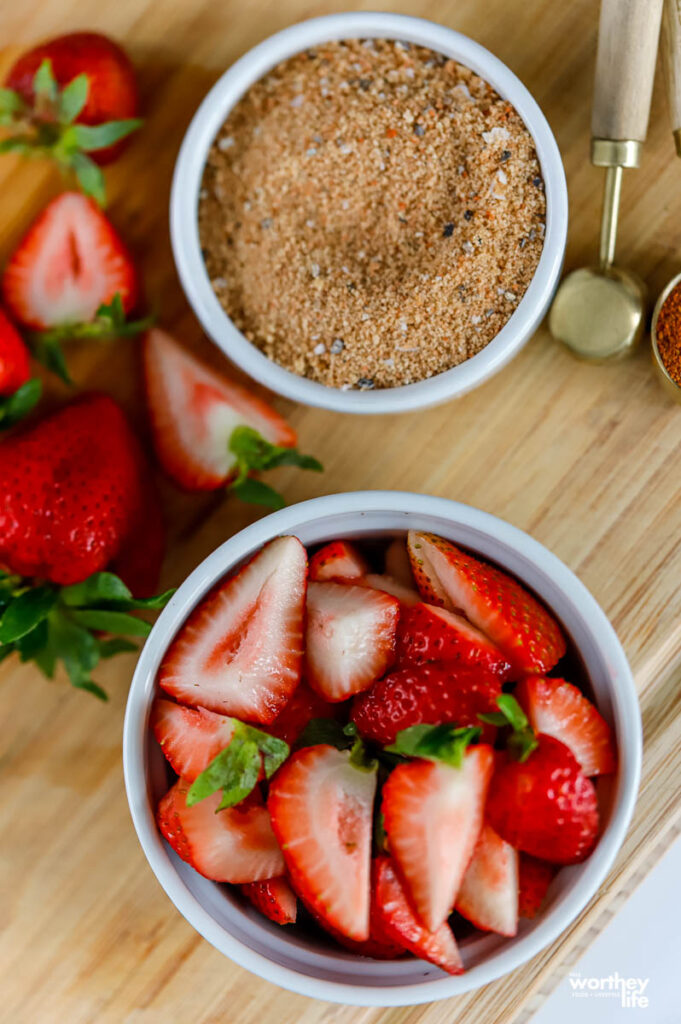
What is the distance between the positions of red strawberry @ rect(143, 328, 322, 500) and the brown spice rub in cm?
8

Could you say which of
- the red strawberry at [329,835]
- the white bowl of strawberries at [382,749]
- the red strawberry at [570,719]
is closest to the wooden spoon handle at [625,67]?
the white bowl of strawberries at [382,749]

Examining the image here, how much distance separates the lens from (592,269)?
99 centimetres

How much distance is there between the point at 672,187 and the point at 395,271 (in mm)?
296

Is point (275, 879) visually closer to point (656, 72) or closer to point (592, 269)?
point (592, 269)

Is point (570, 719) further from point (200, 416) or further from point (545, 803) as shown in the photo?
point (200, 416)

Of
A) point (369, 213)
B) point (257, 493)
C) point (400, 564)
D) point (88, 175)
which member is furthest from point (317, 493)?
point (88, 175)

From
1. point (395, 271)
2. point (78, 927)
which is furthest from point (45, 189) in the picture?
point (78, 927)

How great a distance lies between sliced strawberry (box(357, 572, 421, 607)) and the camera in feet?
2.87

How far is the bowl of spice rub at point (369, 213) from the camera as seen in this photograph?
0.93 m

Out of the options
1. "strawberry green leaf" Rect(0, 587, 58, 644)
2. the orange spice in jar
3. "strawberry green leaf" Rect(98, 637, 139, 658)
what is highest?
the orange spice in jar

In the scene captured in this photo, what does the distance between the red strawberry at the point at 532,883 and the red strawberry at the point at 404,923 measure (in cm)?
→ 7

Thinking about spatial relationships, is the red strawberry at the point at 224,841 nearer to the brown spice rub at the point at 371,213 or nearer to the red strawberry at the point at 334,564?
the red strawberry at the point at 334,564

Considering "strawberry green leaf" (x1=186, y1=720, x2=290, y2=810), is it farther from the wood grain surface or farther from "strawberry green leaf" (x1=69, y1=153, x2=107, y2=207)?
"strawberry green leaf" (x1=69, y1=153, x2=107, y2=207)

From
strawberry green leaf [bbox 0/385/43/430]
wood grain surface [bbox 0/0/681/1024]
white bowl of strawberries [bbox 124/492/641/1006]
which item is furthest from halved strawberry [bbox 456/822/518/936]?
strawberry green leaf [bbox 0/385/43/430]
